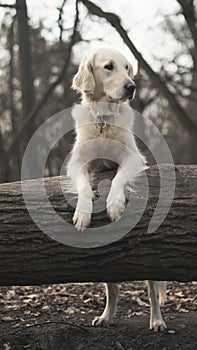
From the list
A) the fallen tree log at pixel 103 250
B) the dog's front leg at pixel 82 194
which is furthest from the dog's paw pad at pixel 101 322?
the dog's front leg at pixel 82 194

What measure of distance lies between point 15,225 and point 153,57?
12547 mm

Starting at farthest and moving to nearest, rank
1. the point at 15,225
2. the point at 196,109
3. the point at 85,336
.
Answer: the point at 196,109, the point at 85,336, the point at 15,225

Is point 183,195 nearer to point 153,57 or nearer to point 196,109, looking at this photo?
point 153,57

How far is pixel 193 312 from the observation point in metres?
5.08

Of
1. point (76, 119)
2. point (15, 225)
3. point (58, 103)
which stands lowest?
point (58, 103)

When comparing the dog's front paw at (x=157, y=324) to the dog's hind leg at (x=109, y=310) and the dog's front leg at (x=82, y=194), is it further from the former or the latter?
the dog's front leg at (x=82, y=194)

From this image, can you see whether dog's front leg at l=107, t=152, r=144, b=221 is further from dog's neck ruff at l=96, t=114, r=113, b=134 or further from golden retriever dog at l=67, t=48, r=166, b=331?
dog's neck ruff at l=96, t=114, r=113, b=134

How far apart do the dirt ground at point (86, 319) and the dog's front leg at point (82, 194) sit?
111 cm

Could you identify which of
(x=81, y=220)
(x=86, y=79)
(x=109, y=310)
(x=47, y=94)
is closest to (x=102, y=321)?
(x=109, y=310)

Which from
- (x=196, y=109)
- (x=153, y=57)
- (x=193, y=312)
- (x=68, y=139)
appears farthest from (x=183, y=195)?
(x=196, y=109)

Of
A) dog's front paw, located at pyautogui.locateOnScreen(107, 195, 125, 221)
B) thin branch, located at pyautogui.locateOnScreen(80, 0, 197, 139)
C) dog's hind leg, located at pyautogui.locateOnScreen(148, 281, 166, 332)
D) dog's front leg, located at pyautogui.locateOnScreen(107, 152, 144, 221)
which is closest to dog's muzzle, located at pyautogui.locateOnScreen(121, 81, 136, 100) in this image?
dog's front leg, located at pyautogui.locateOnScreen(107, 152, 144, 221)

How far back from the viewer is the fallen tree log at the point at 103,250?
3.69m

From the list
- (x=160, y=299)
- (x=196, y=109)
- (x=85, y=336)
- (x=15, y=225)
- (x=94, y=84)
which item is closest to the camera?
(x=15, y=225)

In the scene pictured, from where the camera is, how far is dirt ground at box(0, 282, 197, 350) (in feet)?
13.6
